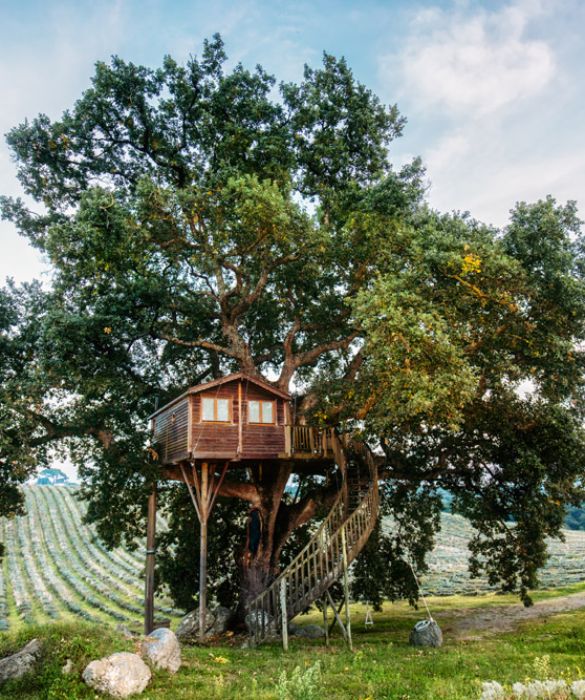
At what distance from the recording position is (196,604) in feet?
80.5

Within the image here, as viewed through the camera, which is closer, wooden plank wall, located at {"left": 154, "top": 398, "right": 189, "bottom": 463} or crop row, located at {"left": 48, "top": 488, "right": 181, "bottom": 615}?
wooden plank wall, located at {"left": 154, "top": 398, "right": 189, "bottom": 463}

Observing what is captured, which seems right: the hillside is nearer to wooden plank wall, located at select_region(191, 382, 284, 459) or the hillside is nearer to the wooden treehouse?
the wooden treehouse

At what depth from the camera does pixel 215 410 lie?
1878 centimetres

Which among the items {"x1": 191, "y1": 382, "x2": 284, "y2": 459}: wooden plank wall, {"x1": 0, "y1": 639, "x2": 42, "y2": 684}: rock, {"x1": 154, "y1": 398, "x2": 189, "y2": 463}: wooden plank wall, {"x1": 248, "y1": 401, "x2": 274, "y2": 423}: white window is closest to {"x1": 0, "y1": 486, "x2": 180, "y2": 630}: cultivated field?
{"x1": 154, "y1": 398, "x2": 189, "y2": 463}: wooden plank wall

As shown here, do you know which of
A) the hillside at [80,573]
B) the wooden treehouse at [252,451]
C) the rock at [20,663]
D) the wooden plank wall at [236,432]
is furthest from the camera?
the hillside at [80,573]

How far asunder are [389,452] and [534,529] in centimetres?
654

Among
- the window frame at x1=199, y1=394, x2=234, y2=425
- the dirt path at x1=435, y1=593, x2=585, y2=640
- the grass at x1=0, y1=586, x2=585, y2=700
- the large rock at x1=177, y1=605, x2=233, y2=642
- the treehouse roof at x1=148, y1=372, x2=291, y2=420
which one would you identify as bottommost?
the dirt path at x1=435, y1=593, x2=585, y2=640

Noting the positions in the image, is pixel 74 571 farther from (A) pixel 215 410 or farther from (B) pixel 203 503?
(A) pixel 215 410

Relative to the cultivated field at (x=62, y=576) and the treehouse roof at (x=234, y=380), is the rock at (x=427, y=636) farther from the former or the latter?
the cultivated field at (x=62, y=576)

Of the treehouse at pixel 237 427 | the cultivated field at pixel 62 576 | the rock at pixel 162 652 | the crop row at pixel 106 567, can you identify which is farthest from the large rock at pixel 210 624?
the rock at pixel 162 652

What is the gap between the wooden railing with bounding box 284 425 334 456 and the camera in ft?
63.9

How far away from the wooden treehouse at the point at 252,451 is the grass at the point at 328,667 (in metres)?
3.17

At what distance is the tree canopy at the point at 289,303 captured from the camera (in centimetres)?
1583

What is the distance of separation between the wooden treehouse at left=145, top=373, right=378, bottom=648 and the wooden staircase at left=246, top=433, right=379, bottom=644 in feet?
0.11
